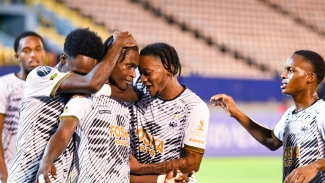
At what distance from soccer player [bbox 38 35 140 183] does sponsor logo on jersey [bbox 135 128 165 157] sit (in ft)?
1.00

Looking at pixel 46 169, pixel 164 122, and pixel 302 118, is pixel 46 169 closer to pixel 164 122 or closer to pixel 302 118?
pixel 164 122

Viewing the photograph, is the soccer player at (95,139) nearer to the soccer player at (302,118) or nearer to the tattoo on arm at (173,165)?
the tattoo on arm at (173,165)

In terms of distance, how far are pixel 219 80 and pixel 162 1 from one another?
7.47 metres

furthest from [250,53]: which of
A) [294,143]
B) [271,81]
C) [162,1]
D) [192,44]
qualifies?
[294,143]

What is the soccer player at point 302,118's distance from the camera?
473cm

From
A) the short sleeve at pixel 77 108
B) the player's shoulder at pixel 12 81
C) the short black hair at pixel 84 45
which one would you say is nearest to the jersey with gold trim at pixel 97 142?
the short sleeve at pixel 77 108

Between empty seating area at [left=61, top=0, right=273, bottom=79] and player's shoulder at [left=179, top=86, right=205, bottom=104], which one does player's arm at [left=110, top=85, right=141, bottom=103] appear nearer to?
player's shoulder at [left=179, top=86, right=205, bottom=104]

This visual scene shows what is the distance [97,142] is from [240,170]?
7939 millimetres

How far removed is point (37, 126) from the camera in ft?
13.7

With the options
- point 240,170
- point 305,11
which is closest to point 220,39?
point 305,11

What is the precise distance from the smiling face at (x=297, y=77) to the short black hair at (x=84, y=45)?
159cm

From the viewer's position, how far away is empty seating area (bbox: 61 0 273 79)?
1811 cm

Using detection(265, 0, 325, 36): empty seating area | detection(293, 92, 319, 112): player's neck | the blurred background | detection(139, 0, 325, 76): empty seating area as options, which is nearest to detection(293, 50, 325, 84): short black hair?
detection(293, 92, 319, 112): player's neck

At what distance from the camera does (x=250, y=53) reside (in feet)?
65.1
